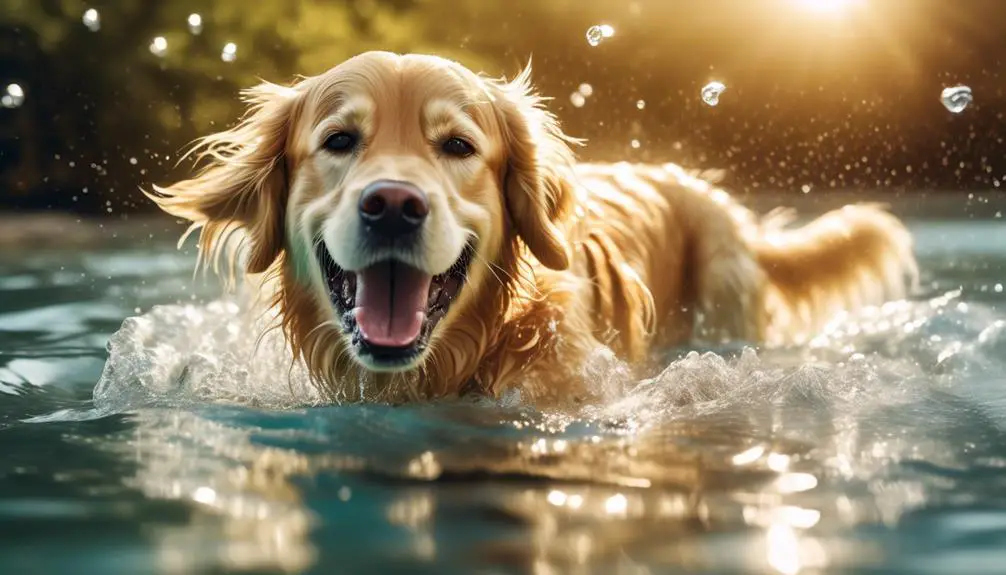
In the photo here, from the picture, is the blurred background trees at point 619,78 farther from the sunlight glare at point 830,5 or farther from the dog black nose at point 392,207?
the dog black nose at point 392,207

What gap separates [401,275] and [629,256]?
1.73 m

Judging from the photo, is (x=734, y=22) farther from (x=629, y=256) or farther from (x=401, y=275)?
(x=401, y=275)

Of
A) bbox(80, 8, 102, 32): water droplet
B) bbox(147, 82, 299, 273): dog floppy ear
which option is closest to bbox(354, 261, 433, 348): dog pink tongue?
bbox(147, 82, 299, 273): dog floppy ear

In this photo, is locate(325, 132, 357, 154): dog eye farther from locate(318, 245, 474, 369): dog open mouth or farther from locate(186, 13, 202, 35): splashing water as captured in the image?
locate(186, 13, 202, 35): splashing water

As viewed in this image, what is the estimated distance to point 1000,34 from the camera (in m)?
13.9

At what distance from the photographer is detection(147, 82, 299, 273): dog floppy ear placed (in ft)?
13.0

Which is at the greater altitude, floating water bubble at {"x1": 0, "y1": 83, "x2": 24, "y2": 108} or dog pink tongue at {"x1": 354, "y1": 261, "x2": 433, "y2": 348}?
floating water bubble at {"x1": 0, "y1": 83, "x2": 24, "y2": 108}

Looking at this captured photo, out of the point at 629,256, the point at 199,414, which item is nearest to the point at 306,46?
the point at 629,256

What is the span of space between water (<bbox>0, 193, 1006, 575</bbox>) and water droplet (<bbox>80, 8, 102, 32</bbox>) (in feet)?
37.1

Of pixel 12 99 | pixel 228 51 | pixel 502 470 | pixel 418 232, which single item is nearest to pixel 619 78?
pixel 12 99

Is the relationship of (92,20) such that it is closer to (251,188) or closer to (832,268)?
(832,268)

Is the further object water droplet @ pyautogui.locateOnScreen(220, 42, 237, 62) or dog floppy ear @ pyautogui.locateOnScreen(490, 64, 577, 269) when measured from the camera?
water droplet @ pyautogui.locateOnScreen(220, 42, 237, 62)

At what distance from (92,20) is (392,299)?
518 inches

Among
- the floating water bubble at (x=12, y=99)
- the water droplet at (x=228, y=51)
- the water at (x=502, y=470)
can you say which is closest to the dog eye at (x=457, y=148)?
the water at (x=502, y=470)
